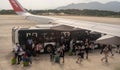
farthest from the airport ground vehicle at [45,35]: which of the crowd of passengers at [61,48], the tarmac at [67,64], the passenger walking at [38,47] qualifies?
the tarmac at [67,64]

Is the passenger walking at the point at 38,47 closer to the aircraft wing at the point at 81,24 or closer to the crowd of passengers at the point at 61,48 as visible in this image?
the crowd of passengers at the point at 61,48

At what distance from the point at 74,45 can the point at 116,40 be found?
847cm

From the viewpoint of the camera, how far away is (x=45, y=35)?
20.3 meters

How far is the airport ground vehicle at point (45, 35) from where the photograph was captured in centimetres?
1980

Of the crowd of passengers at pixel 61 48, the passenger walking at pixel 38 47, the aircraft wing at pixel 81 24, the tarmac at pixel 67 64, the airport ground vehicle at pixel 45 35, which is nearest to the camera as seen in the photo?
the aircraft wing at pixel 81 24

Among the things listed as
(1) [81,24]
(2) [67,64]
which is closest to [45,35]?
(1) [81,24]

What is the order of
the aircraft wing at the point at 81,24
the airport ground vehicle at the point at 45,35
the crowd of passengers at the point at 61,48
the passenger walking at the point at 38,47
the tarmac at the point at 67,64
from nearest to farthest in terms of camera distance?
1. the aircraft wing at the point at 81,24
2. the tarmac at the point at 67,64
3. the crowd of passengers at the point at 61,48
4. the passenger walking at the point at 38,47
5. the airport ground vehicle at the point at 45,35

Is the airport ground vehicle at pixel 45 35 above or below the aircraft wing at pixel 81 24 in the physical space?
below

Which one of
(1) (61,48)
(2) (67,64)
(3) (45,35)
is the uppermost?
(3) (45,35)

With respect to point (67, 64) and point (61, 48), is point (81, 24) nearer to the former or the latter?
point (61, 48)

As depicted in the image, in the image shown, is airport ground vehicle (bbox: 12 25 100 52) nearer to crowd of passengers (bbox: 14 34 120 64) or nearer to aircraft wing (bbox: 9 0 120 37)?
crowd of passengers (bbox: 14 34 120 64)

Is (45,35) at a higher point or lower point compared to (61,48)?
higher

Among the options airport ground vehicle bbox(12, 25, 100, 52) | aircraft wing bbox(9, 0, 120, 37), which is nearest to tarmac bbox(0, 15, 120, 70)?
airport ground vehicle bbox(12, 25, 100, 52)

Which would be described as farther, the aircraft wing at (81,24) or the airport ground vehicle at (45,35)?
the airport ground vehicle at (45,35)
